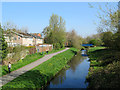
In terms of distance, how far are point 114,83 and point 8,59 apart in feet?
45.4

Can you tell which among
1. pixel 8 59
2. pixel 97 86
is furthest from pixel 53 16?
pixel 97 86

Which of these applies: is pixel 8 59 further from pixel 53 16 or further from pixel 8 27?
pixel 53 16

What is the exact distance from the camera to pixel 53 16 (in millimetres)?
50406

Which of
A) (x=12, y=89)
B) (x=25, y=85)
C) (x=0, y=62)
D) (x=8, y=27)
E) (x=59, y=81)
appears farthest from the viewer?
(x=8, y=27)

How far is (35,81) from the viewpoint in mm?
11875

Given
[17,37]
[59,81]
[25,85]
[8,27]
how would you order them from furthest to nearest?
1. [17,37]
2. [8,27]
3. [59,81]
4. [25,85]

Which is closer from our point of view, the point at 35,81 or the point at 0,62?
the point at 35,81

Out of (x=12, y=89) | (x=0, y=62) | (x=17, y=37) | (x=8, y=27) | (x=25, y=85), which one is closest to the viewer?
(x=12, y=89)

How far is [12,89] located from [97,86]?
705cm

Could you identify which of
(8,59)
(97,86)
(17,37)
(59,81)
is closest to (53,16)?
(17,37)

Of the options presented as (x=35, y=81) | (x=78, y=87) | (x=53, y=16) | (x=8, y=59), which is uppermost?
(x=53, y=16)

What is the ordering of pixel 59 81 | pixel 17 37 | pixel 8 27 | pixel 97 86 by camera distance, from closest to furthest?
pixel 97 86, pixel 59 81, pixel 8 27, pixel 17 37

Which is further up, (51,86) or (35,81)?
(35,81)

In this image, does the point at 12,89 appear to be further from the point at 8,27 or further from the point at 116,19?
the point at 8,27
